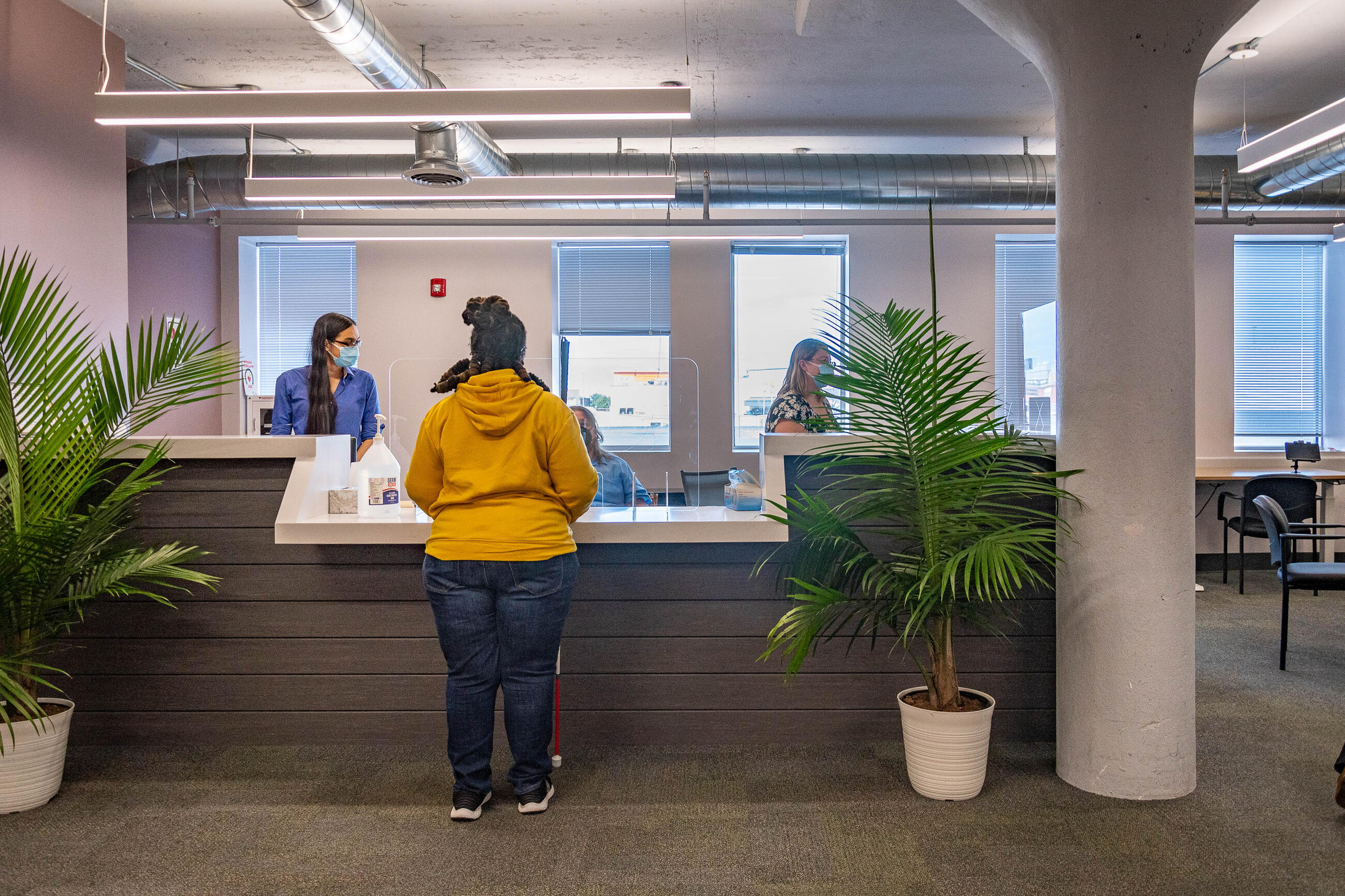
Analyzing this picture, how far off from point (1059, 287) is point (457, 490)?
196cm

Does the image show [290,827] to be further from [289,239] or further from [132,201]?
[289,239]

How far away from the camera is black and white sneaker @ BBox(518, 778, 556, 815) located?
100.0 inches

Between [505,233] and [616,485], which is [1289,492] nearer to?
[616,485]

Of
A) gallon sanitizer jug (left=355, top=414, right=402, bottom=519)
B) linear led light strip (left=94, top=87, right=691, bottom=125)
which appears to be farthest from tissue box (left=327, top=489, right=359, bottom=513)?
linear led light strip (left=94, top=87, right=691, bottom=125)

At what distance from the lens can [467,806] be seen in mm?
2500

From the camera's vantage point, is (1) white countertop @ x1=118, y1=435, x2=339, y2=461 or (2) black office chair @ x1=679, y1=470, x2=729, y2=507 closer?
(1) white countertop @ x1=118, y1=435, x2=339, y2=461

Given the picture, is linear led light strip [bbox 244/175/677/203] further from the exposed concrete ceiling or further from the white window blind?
the white window blind

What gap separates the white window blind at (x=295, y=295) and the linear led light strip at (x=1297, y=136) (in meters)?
6.29

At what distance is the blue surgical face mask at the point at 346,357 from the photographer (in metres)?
3.79

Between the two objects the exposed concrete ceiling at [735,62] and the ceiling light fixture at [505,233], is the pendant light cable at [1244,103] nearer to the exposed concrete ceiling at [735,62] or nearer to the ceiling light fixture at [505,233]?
the exposed concrete ceiling at [735,62]

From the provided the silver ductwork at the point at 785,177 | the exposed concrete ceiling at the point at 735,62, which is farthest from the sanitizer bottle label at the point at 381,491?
the silver ductwork at the point at 785,177

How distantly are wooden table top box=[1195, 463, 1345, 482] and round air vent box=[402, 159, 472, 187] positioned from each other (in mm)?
5290

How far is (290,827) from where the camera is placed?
2.47m

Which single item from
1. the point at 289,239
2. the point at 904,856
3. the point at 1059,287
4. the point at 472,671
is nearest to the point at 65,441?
the point at 472,671
